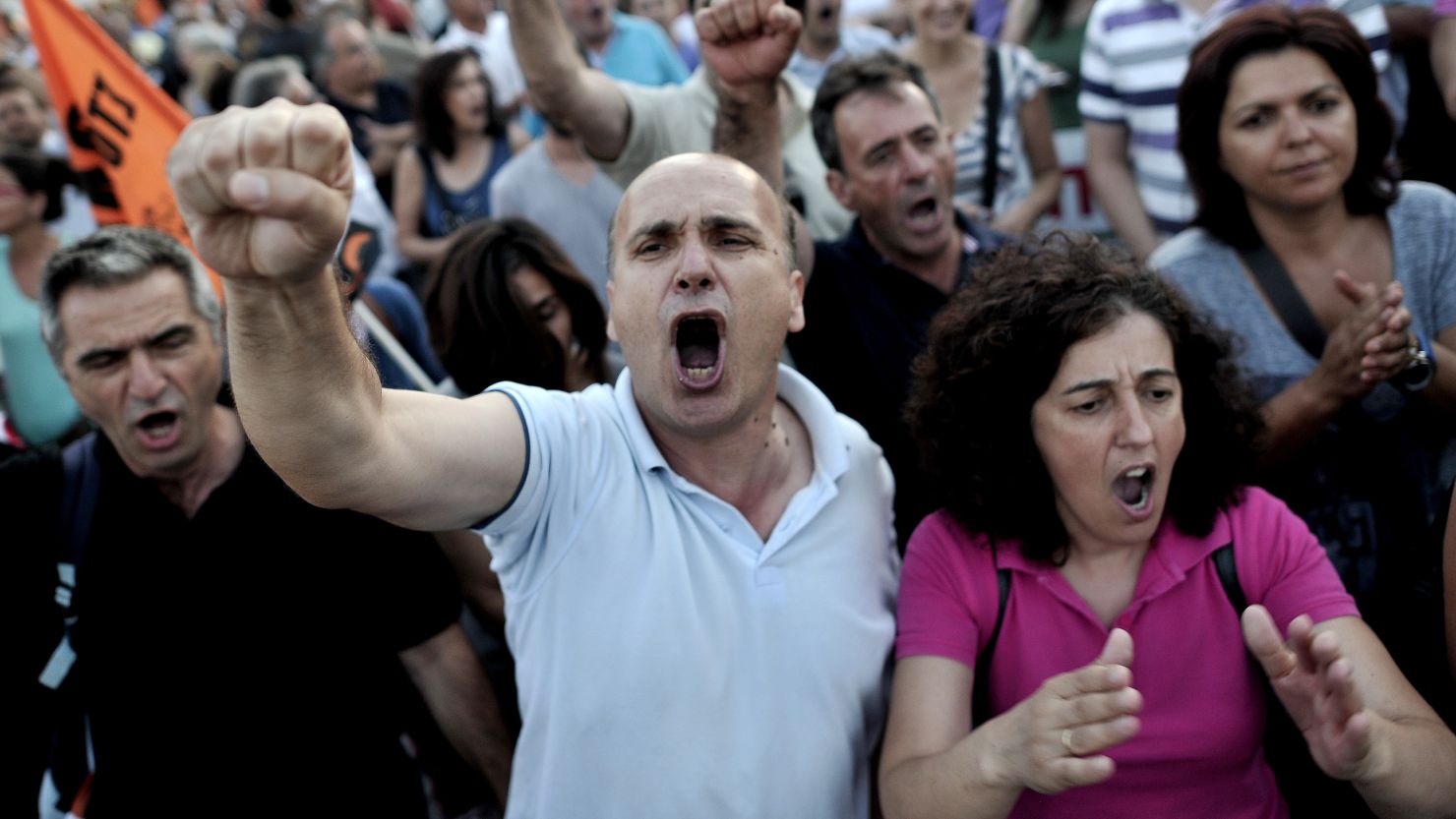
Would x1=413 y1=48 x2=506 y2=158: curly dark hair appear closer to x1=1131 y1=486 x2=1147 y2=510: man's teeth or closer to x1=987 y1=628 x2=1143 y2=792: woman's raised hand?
x1=1131 y1=486 x2=1147 y2=510: man's teeth

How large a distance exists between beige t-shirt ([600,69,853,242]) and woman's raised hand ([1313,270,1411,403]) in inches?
58.6

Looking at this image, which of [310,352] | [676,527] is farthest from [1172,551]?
[310,352]

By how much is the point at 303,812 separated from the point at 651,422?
1204mm

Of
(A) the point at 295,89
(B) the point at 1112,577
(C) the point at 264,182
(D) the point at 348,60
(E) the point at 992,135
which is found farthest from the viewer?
(D) the point at 348,60

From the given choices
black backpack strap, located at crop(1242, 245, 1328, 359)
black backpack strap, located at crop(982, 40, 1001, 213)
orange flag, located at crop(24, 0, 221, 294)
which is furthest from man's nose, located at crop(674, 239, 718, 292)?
black backpack strap, located at crop(982, 40, 1001, 213)

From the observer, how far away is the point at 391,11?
9773 mm

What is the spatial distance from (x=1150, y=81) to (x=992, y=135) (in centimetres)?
64

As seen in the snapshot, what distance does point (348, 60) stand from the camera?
6.63 meters

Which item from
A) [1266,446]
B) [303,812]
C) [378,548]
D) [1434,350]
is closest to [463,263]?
[378,548]

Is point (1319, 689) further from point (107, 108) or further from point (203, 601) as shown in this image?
point (107, 108)

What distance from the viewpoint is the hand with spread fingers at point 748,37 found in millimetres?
2520

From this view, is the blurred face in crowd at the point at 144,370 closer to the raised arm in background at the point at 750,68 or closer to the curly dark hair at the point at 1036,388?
the raised arm in background at the point at 750,68

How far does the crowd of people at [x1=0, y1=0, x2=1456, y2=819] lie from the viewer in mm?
1762

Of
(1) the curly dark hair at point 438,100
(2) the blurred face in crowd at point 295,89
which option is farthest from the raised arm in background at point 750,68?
(1) the curly dark hair at point 438,100
